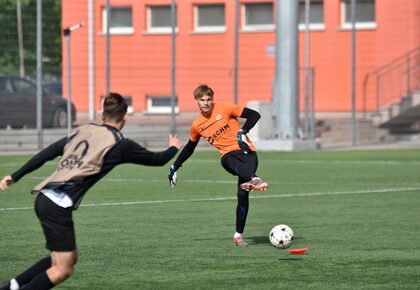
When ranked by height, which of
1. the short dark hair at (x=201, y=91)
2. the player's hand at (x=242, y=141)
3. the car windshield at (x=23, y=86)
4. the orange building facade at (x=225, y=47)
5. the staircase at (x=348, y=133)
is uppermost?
the orange building facade at (x=225, y=47)

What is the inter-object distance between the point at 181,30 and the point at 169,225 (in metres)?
31.0

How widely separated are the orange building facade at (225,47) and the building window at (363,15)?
0.04 m

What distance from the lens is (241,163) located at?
14.6 meters

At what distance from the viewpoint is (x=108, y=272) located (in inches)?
462

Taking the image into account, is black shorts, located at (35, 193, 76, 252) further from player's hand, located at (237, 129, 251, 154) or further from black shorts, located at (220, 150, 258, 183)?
black shorts, located at (220, 150, 258, 183)

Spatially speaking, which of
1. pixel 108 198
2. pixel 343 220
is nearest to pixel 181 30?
pixel 108 198

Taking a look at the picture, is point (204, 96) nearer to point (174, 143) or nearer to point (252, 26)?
point (174, 143)

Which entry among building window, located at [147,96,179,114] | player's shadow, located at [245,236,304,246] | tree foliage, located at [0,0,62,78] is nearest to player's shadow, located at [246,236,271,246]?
player's shadow, located at [245,236,304,246]

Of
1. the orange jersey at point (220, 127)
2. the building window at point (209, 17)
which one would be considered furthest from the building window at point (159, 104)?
the orange jersey at point (220, 127)

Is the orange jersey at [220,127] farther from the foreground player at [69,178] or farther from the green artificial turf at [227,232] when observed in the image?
the foreground player at [69,178]

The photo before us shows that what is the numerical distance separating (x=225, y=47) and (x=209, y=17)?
183 cm

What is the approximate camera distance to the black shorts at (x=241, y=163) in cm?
1451

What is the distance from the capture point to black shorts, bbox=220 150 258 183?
47.6ft

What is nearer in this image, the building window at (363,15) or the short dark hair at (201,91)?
the short dark hair at (201,91)
